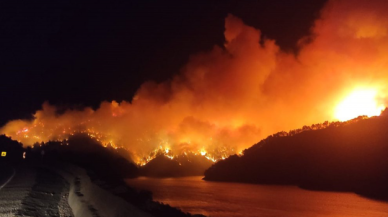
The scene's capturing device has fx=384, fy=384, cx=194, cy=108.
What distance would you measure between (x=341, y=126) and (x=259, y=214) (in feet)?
189

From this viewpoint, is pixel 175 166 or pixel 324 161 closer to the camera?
pixel 324 161

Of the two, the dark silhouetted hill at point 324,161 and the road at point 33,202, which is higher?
the dark silhouetted hill at point 324,161

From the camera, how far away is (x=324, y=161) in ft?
293

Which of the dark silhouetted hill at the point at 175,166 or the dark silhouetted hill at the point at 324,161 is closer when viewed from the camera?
the dark silhouetted hill at the point at 324,161

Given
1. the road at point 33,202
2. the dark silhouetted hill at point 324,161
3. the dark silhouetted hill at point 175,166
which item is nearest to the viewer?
the road at point 33,202

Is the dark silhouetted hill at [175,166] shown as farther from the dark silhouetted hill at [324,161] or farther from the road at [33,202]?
the road at [33,202]

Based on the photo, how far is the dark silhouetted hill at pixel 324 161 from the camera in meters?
76.8

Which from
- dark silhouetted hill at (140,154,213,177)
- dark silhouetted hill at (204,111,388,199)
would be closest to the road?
dark silhouetted hill at (204,111,388,199)

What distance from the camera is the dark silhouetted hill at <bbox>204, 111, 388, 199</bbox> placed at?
252 feet

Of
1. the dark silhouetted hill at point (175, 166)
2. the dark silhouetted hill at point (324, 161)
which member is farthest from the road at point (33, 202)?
the dark silhouetted hill at point (175, 166)

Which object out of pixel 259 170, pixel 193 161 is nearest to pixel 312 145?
pixel 259 170

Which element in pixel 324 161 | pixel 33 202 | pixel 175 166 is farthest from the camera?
pixel 175 166

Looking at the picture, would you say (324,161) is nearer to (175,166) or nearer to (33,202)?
(175,166)

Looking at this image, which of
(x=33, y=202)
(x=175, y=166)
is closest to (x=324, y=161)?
(x=175, y=166)
